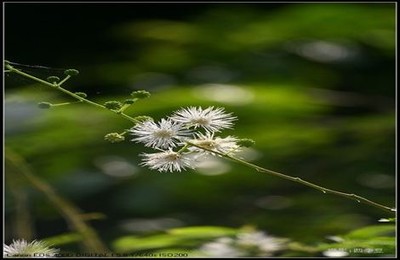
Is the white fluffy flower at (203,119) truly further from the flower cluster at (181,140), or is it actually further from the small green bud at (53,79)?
the small green bud at (53,79)

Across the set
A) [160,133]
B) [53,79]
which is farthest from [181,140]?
[53,79]

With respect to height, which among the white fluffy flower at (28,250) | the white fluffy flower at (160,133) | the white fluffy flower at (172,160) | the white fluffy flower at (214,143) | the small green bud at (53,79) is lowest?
the white fluffy flower at (28,250)

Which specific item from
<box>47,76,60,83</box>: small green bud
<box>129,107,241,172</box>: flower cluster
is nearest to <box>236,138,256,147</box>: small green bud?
<box>129,107,241,172</box>: flower cluster

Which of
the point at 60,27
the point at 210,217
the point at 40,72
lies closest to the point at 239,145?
the point at 40,72

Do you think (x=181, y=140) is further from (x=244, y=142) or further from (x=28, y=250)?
(x=28, y=250)

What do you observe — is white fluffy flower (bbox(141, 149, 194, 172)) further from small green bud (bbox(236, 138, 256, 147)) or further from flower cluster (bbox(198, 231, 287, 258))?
flower cluster (bbox(198, 231, 287, 258))

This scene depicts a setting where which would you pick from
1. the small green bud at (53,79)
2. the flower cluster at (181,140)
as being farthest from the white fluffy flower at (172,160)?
the small green bud at (53,79)

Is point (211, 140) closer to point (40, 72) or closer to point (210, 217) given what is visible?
point (40, 72)
